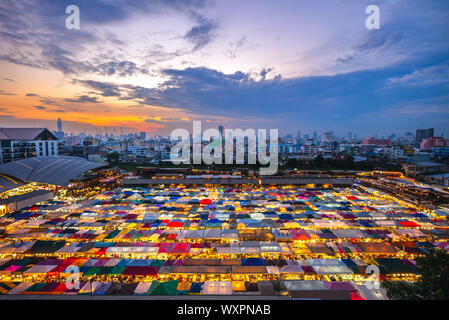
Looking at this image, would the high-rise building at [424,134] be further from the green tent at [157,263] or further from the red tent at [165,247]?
the green tent at [157,263]

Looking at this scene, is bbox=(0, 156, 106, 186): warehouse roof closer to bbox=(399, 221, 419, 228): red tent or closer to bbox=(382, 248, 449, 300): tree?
bbox=(382, 248, 449, 300): tree

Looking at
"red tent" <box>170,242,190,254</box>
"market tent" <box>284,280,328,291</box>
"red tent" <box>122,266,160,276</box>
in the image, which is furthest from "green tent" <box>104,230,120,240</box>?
"market tent" <box>284,280,328,291</box>

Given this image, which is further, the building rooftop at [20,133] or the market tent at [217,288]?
the building rooftop at [20,133]

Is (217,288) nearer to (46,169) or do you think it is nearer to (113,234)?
(113,234)

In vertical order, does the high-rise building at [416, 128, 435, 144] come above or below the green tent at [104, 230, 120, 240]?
above

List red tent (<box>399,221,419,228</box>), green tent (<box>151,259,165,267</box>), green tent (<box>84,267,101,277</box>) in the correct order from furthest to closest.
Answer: red tent (<box>399,221,419,228</box>), green tent (<box>151,259,165,267</box>), green tent (<box>84,267,101,277</box>)

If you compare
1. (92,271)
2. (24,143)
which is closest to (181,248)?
(92,271)

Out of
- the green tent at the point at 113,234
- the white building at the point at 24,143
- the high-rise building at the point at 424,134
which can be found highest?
the high-rise building at the point at 424,134

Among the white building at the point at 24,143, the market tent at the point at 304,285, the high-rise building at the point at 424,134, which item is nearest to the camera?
the market tent at the point at 304,285

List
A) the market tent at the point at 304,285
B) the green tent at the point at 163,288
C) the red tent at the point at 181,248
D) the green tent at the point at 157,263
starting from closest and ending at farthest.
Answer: the green tent at the point at 163,288 → the market tent at the point at 304,285 → the green tent at the point at 157,263 → the red tent at the point at 181,248

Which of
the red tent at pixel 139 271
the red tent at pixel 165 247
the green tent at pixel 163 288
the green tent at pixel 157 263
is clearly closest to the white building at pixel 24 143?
the red tent at pixel 165 247

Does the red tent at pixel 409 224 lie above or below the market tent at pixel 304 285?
above
